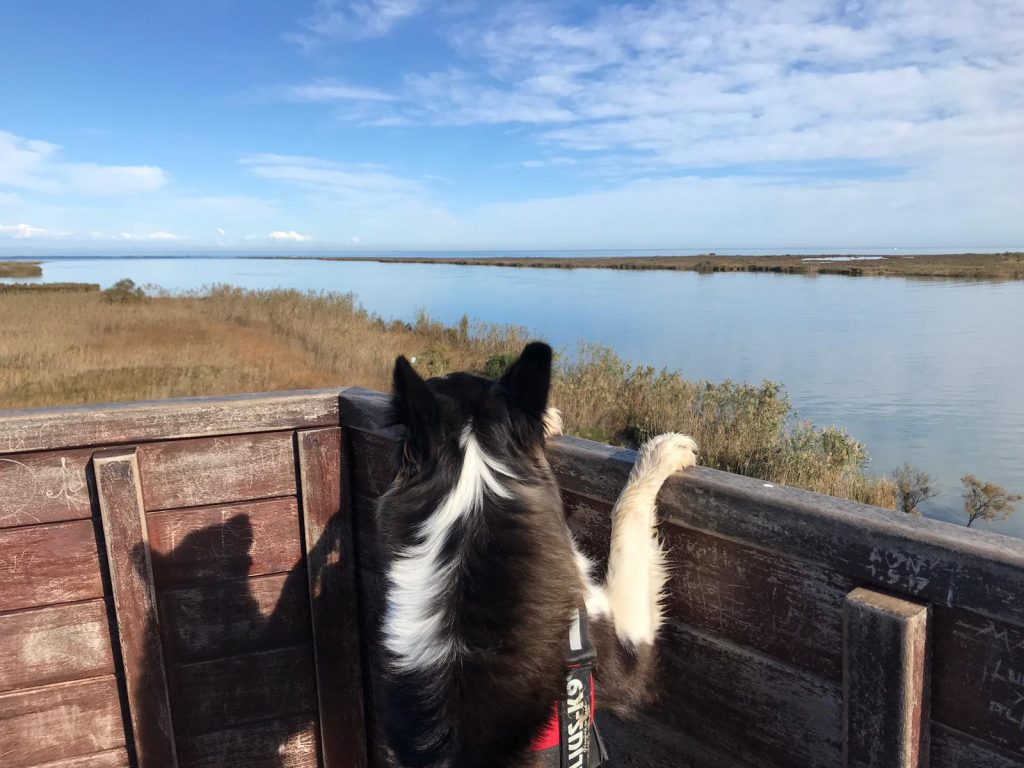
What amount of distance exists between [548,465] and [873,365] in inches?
689

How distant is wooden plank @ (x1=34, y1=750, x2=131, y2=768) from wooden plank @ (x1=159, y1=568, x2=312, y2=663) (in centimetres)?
43

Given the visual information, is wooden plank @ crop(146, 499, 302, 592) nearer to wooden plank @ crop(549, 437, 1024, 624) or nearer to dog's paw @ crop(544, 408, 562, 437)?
dog's paw @ crop(544, 408, 562, 437)

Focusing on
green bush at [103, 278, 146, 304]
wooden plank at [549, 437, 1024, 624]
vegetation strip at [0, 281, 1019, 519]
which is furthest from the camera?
green bush at [103, 278, 146, 304]

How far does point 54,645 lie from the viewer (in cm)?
276

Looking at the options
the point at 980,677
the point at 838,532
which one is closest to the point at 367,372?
the point at 838,532

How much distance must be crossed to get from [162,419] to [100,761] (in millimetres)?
1470

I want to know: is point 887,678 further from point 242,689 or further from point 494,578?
point 242,689

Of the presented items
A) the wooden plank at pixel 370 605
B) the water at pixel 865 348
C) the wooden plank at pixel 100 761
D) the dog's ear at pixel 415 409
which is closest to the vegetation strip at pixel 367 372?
the water at pixel 865 348

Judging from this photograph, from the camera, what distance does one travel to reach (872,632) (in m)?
1.52

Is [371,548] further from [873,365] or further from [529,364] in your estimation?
[873,365]

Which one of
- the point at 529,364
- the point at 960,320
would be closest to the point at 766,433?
the point at 529,364

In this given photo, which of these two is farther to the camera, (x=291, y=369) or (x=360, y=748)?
(x=291, y=369)

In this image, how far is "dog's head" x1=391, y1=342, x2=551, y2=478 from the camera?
2041 mm

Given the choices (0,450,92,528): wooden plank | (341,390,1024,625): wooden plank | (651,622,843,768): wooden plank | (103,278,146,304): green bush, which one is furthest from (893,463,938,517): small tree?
(103,278,146,304): green bush
